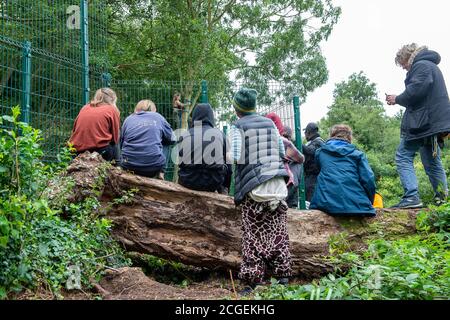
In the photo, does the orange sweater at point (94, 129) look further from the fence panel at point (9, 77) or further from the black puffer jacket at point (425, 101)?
the black puffer jacket at point (425, 101)

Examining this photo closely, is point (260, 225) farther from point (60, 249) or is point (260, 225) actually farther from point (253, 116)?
point (60, 249)

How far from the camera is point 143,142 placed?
20.9 ft

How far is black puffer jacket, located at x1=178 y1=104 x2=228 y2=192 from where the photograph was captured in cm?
606

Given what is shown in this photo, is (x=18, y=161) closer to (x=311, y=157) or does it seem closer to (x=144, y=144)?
(x=144, y=144)

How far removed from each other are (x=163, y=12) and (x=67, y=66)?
11.0 metres

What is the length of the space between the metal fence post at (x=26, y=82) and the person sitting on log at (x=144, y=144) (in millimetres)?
1301

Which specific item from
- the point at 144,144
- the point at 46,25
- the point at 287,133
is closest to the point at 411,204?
the point at 287,133

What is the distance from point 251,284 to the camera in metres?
5.25

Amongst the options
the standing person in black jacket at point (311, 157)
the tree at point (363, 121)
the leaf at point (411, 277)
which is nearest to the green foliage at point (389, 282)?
the leaf at point (411, 277)

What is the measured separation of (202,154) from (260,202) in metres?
1.09

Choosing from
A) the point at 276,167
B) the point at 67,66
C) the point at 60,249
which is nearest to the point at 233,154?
the point at 276,167

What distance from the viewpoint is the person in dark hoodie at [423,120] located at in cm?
634

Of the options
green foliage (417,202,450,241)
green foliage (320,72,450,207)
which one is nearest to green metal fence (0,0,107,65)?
green foliage (417,202,450,241)

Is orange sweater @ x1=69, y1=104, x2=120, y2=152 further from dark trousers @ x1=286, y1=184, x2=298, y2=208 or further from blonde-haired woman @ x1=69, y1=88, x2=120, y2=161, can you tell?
dark trousers @ x1=286, y1=184, x2=298, y2=208
